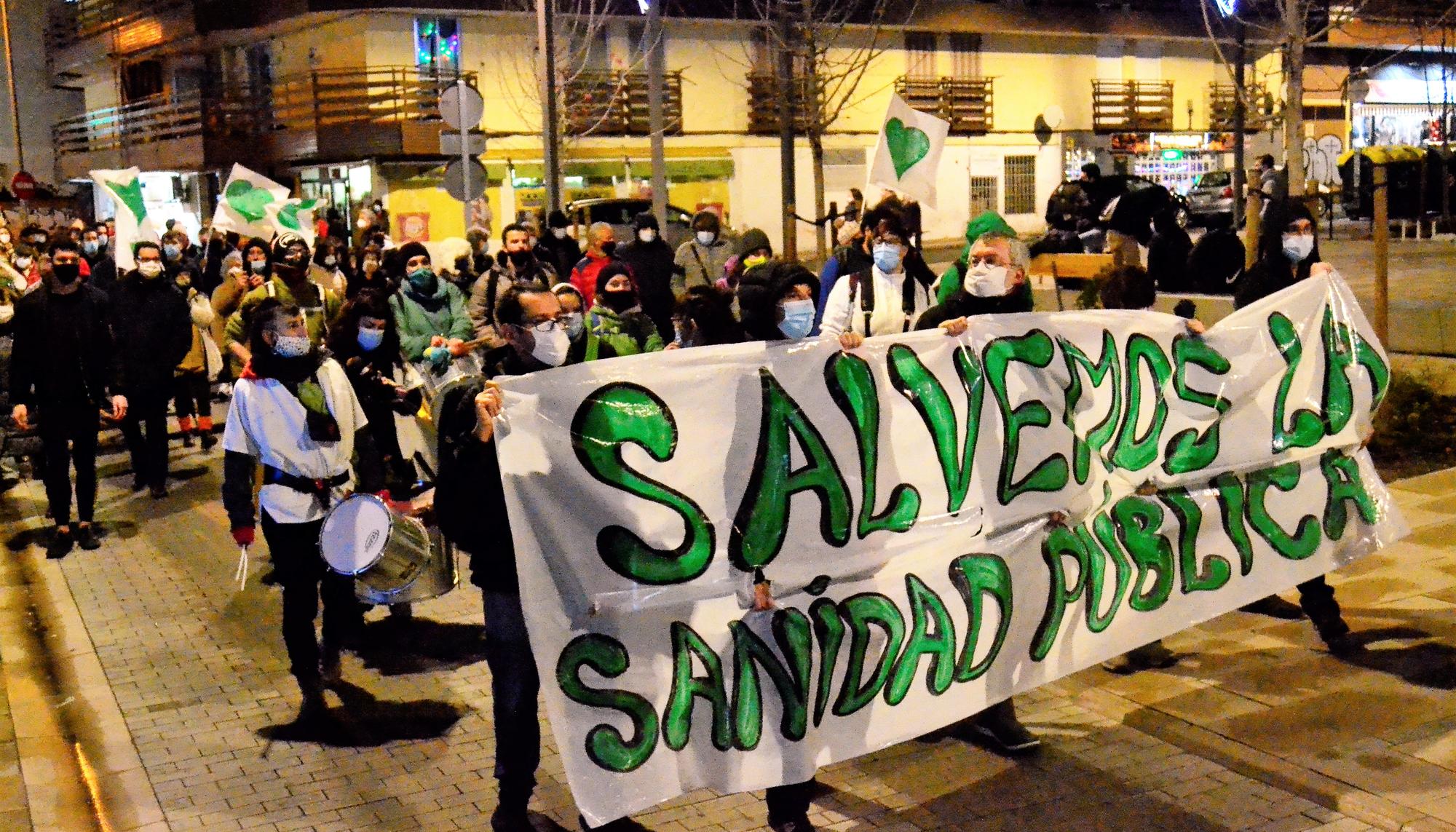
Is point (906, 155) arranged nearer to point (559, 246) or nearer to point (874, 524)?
point (874, 524)

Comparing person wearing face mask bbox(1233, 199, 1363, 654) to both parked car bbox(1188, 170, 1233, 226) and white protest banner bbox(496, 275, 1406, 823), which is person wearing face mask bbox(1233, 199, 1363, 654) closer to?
white protest banner bbox(496, 275, 1406, 823)

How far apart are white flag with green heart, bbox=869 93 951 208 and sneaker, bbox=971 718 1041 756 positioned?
509 cm

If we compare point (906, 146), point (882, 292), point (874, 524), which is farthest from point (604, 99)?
point (874, 524)

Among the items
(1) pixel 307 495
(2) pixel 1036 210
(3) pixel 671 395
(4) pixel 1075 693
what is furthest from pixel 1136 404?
(2) pixel 1036 210

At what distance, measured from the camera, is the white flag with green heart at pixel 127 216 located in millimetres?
14047

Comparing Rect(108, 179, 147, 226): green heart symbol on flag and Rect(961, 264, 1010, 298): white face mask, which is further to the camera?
Rect(108, 179, 147, 226): green heart symbol on flag

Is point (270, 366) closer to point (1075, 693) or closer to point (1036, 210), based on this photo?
point (1075, 693)

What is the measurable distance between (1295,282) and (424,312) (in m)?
5.51

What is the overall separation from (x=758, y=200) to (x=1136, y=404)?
3536 cm

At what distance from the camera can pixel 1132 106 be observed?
47.5 m

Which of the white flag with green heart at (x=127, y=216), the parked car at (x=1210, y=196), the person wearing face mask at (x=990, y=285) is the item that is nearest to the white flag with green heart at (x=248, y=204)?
the white flag with green heart at (x=127, y=216)

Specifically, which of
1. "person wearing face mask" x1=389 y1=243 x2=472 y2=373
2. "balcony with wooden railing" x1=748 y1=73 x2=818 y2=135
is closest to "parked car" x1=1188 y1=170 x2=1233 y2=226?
"balcony with wooden railing" x1=748 y1=73 x2=818 y2=135

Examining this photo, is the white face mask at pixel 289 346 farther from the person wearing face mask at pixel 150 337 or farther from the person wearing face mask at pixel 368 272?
the person wearing face mask at pixel 150 337

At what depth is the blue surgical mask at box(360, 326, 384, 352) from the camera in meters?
7.83
